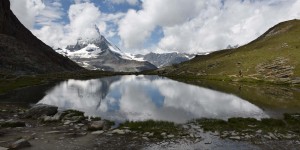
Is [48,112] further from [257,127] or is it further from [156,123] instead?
[257,127]

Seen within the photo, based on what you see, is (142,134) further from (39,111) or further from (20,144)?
(39,111)

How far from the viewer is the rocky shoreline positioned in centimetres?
3080

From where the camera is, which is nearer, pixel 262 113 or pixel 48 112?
pixel 48 112

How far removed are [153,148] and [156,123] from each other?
12135mm

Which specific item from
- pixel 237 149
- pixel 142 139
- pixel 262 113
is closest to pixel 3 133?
pixel 142 139

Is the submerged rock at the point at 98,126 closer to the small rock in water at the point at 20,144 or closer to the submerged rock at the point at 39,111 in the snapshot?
the small rock in water at the point at 20,144

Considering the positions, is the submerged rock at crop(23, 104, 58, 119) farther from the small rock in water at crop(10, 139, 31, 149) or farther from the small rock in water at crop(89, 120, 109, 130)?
the small rock in water at crop(10, 139, 31, 149)

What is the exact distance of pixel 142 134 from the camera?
3606 centimetres

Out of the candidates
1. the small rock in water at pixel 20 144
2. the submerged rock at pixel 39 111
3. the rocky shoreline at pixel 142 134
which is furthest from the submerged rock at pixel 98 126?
the submerged rock at pixel 39 111

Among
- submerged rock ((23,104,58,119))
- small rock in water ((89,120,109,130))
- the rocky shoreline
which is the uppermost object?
submerged rock ((23,104,58,119))

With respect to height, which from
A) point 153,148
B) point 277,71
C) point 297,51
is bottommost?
point 153,148

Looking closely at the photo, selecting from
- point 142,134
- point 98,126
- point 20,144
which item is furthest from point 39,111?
point 142,134

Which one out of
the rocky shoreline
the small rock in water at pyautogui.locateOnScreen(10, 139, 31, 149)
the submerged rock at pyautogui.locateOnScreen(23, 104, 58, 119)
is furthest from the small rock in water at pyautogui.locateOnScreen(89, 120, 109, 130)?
the submerged rock at pyautogui.locateOnScreen(23, 104, 58, 119)

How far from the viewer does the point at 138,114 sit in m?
54.4
